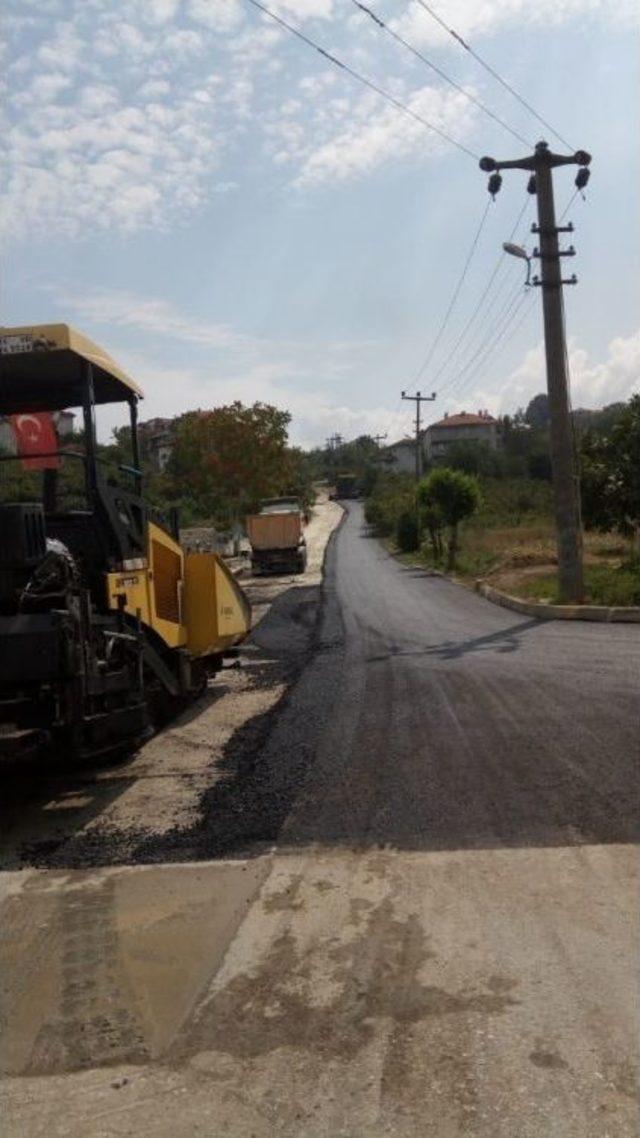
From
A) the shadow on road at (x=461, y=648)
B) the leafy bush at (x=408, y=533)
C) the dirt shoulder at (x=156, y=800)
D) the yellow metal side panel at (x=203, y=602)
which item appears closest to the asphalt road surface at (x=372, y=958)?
the dirt shoulder at (x=156, y=800)

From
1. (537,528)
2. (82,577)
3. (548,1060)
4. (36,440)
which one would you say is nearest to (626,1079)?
(548,1060)

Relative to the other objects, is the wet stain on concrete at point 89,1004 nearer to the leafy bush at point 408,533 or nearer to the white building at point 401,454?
the leafy bush at point 408,533

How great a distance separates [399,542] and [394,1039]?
1824 inches

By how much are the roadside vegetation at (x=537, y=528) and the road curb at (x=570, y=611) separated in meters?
0.49

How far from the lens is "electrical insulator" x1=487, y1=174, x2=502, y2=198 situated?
1933 centimetres

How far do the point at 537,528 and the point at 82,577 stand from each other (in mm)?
42264

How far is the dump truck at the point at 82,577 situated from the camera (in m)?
5.79

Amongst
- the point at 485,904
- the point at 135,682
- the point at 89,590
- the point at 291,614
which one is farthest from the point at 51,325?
the point at 291,614

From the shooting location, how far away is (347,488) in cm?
11288

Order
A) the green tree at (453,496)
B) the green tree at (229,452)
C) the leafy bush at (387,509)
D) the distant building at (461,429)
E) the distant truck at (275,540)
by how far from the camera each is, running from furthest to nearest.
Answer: the distant building at (461,429), the leafy bush at (387,509), the green tree at (229,452), the distant truck at (275,540), the green tree at (453,496)

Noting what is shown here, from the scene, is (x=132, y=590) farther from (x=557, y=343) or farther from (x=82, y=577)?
(x=557, y=343)

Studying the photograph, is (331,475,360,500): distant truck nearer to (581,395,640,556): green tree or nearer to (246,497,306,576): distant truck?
(246,497,306,576): distant truck

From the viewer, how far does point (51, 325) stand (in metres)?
6.39

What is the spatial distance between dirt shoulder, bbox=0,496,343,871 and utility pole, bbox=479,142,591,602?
982 centimetres
